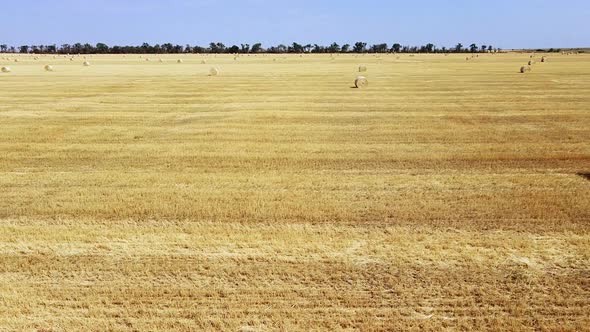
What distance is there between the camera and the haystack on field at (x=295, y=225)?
261 inches

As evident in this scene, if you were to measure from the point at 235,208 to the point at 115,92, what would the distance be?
24044mm

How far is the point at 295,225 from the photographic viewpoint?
31.1 feet

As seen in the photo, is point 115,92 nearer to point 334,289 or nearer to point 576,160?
point 576,160

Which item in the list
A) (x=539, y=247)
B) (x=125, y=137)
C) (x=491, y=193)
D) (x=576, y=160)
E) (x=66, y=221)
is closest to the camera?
(x=539, y=247)

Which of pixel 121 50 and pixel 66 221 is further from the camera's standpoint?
pixel 121 50

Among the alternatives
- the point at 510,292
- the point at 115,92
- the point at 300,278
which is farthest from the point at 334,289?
the point at 115,92

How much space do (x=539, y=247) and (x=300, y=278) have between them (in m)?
3.84

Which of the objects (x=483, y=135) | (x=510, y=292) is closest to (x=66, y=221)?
(x=510, y=292)

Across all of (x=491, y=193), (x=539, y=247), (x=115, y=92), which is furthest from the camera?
(x=115, y=92)

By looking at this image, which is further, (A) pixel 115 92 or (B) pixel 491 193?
(A) pixel 115 92

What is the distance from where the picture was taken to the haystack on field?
6.63 meters

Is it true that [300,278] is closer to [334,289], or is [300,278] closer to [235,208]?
[334,289]

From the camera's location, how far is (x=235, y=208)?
10.4 meters

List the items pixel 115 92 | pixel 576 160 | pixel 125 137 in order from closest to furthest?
pixel 576 160 → pixel 125 137 → pixel 115 92
